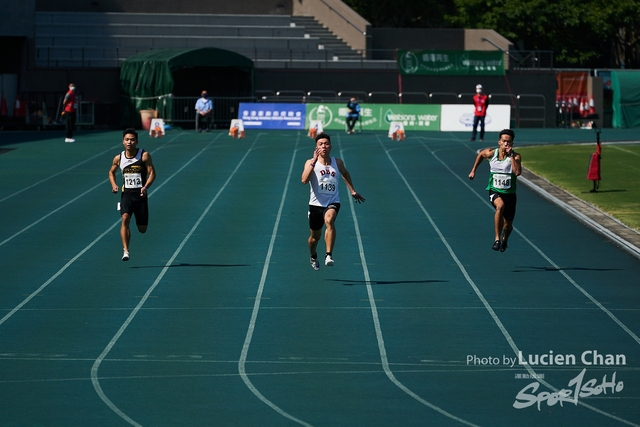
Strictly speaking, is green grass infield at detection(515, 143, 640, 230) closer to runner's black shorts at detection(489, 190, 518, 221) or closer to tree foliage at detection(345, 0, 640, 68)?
runner's black shorts at detection(489, 190, 518, 221)

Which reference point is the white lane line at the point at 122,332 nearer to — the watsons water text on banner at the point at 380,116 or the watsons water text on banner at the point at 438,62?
the watsons water text on banner at the point at 380,116

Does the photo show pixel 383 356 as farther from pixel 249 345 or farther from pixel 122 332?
pixel 122 332

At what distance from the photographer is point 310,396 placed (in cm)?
945

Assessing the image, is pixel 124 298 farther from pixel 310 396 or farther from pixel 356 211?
pixel 356 211

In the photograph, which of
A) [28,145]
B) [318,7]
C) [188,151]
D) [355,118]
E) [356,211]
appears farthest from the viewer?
[318,7]

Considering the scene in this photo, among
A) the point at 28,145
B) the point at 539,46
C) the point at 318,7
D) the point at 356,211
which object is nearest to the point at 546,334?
the point at 356,211

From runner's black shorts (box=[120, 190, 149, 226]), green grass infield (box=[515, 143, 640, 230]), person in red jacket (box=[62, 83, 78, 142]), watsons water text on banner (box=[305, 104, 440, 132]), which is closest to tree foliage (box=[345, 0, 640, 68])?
watsons water text on banner (box=[305, 104, 440, 132])

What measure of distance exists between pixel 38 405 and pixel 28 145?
28263 mm

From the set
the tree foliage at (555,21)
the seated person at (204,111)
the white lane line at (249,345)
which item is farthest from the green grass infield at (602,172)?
the tree foliage at (555,21)

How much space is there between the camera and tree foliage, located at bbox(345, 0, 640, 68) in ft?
196

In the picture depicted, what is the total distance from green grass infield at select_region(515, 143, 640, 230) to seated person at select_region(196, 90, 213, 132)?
11.1 meters

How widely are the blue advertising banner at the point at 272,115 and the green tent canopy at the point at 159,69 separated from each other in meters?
2.48

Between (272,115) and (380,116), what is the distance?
4082 millimetres

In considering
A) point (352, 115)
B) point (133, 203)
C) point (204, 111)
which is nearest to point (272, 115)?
point (204, 111)
